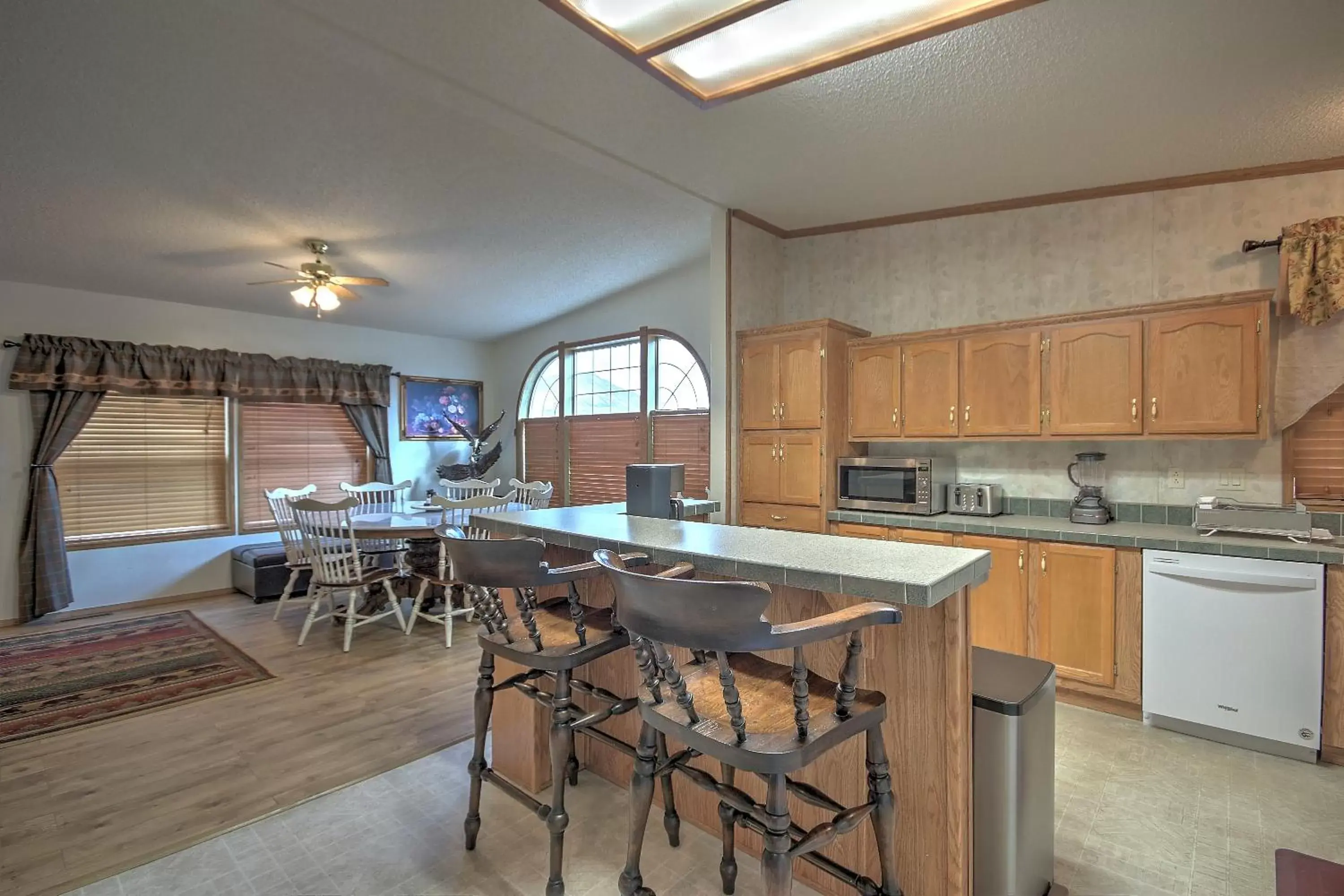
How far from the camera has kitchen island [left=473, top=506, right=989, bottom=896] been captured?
1372mm

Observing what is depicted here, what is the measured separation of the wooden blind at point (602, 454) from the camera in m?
5.56

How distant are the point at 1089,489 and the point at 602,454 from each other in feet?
12.6

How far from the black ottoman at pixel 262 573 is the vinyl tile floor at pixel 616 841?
10.8 ft

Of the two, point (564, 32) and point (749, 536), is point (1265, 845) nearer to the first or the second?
point (749, 536)

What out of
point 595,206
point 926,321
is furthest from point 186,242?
point 926,321

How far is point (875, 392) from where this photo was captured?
12.4 ft

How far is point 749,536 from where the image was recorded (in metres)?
1.87

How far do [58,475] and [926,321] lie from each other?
244 inches

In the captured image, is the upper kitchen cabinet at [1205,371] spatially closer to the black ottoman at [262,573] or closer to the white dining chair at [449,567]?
the white dining chair at [449,567]

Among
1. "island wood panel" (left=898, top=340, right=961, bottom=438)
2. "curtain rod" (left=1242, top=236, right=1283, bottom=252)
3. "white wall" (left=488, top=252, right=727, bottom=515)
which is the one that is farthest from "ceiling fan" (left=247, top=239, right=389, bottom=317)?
"curtain rod" (left=1242, top=236, right=1283, bottom=252)

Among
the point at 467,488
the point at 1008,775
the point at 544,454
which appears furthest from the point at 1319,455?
the point at 544,454

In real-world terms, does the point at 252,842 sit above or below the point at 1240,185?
below

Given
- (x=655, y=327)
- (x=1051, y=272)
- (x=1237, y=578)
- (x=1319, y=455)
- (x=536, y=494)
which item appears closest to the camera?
(x=1237, y=578)

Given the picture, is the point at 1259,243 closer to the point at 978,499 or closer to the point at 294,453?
the point at 978,499
